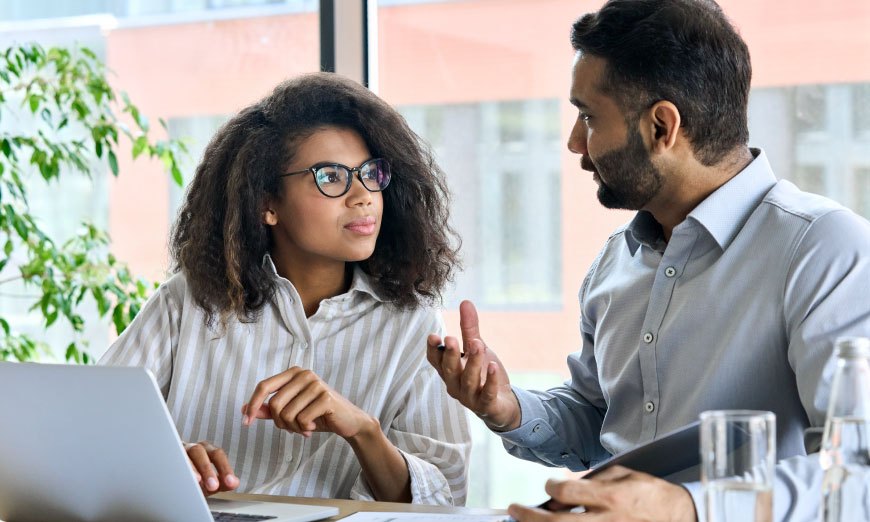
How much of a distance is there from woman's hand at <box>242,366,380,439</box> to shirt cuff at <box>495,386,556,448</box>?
0.33 m

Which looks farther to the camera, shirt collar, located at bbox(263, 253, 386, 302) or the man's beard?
shirt collar, located at bbox(263, 253, 386, 302)

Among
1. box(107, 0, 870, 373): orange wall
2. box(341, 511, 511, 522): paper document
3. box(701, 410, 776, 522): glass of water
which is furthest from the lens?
box(107, 0, 870, 373): orange wall

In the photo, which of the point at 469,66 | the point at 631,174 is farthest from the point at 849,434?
the point at 469,66

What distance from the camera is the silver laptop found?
3.78ft

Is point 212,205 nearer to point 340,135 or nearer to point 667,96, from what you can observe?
point 340,135

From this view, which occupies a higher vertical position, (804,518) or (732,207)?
(732,207)

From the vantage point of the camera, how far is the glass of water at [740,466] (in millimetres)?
857

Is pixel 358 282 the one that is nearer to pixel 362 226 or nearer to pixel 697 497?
pixel 362 226

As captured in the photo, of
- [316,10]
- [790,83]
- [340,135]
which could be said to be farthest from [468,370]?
[316,10]

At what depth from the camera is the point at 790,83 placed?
252 cm

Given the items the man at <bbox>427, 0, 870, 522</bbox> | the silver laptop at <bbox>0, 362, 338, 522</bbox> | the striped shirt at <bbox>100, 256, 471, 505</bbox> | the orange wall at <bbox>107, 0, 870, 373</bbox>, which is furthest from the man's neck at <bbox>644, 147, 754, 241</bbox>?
the orange wall at <bbox>107, 0, 870, 373</bbox>

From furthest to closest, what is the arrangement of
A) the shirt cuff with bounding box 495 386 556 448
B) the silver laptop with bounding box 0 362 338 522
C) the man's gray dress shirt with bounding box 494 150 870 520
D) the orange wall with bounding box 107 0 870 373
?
the orange wall with bounding box 107 0 870 373 < the shirt cuff with bounding box 495 386 556 448 < the man's gray dress shirt with bounding box 494 150 870 520 < the silver laptop with bounding box 0 362 338 522

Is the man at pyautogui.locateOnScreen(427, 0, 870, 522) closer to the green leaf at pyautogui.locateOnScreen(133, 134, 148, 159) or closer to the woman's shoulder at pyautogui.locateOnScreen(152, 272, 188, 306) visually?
the woman's shoulder at pyautogui.locateOnScreen(152, 272, 188, 306)

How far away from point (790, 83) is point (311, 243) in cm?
138
